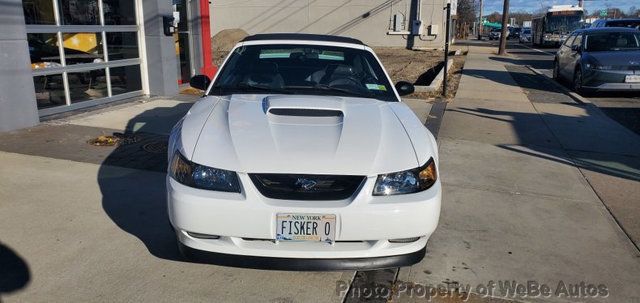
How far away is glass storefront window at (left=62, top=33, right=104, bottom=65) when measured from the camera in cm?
868

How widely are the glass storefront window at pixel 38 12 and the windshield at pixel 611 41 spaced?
40.2 ft

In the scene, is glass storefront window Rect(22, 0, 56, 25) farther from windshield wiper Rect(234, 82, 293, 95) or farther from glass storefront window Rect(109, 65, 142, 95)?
windshield wiper Rect(234, 82, 293, 95)

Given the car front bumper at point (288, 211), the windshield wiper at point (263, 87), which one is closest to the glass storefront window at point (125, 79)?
the windshield wiper at point (263, 87)

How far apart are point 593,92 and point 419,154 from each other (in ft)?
38.5

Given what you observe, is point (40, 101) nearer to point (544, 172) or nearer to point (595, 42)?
point (544, 172)

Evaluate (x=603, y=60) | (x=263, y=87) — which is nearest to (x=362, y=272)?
(x=263, y=87)

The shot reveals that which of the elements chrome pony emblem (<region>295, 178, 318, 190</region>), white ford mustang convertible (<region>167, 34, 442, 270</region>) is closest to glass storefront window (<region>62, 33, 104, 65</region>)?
white ford mustang convertible (<region>167, 34, 442, 270</region>)

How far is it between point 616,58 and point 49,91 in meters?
12.0

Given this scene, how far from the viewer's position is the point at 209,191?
2.94 metres

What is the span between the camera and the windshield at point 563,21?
122 feet

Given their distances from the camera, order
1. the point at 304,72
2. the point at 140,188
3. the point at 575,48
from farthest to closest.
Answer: the point at 575,48
the point at 140,188
the point at 304,72

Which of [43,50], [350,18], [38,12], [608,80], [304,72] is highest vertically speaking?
[350,18]

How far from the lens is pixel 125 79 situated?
10.3m

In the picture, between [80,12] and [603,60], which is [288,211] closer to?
[80,12]
